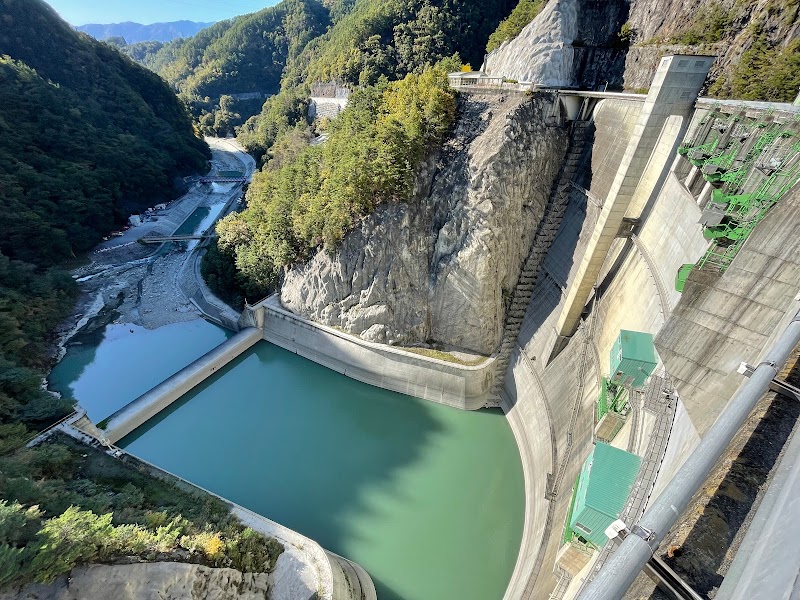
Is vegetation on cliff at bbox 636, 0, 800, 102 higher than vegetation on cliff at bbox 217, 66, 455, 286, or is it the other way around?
vegetation on cliff at bbox 636, 0, 800, 102

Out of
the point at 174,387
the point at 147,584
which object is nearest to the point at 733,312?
the point at 147,584

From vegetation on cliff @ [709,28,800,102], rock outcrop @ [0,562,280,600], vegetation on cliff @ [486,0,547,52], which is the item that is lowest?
rock outcrop @ [0,562,280,600]

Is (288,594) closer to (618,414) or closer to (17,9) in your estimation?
(618,414)

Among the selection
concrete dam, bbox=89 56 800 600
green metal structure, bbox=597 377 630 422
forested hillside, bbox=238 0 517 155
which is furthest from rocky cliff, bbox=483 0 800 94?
forested hillside, bbox=238 0 517 155

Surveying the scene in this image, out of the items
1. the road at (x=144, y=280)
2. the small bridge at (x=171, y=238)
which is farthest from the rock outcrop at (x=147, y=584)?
the small bridge at (x=171, y=238)

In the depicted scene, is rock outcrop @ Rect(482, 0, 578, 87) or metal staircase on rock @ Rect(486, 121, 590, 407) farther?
rock outcrop @ Rect(482, 0, 578, 87)

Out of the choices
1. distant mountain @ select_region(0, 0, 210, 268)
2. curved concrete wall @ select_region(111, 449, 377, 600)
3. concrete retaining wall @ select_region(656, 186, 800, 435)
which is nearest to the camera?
concrete retaining wall @ select_region(656, 186, 800, 435)

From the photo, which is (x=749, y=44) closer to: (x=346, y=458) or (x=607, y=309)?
(x=607, y=309)

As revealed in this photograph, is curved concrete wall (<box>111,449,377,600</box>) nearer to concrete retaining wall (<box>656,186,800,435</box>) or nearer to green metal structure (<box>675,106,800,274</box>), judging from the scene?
concrete retaining wall (<box>656,186,800,435</box>)
